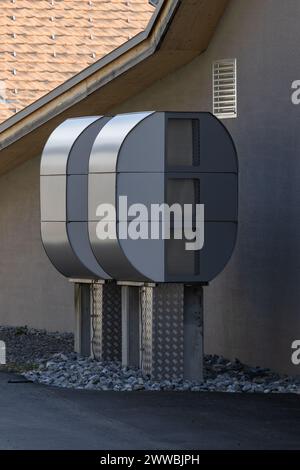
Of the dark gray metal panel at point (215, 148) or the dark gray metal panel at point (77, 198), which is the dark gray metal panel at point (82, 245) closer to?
the dark gray metal panel at point (77, 198)

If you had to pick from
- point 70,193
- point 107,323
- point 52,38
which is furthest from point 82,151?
point 52,38

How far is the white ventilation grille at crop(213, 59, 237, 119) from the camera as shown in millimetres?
18188

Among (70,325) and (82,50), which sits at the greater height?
(82,50)

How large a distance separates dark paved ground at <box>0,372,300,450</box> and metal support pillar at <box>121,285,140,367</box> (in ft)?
5.93

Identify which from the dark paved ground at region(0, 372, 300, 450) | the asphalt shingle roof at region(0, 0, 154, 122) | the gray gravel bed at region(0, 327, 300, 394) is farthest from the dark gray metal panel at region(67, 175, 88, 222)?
the asphalt shingle roof at region(0, 0, 154, 122)

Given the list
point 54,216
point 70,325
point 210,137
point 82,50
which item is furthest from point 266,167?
point 82,50

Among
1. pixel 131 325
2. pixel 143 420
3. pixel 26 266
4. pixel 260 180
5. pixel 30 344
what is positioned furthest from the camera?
pixel 26 266

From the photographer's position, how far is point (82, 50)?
29.0 meters

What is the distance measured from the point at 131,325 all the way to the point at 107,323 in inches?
51.9

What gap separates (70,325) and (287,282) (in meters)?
6.75

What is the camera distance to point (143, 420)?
12820mm

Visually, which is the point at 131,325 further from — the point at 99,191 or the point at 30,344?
the point at 30,344

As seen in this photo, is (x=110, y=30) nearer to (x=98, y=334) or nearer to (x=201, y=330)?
(x=98, y=334)

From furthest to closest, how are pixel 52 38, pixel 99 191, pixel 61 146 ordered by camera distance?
pixel 52 38 → pixel 61 146 → pixel 99 191
